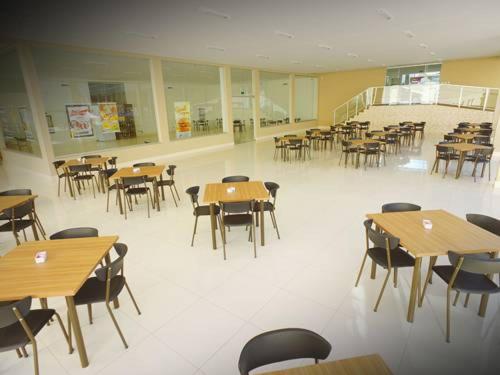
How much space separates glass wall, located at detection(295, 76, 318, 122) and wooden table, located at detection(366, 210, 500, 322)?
49.9 feet

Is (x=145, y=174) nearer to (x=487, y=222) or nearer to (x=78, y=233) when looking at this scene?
(x=78, y=233)

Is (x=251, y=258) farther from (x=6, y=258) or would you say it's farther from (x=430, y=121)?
(x=430, y=121)

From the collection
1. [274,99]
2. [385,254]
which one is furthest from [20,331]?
[274,99]

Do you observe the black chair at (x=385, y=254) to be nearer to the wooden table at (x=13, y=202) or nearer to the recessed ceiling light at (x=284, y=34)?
the wooden table at (x=13, y=202)

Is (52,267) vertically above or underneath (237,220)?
above

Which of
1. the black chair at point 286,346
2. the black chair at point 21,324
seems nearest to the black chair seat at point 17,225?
the black chair at point 21,324

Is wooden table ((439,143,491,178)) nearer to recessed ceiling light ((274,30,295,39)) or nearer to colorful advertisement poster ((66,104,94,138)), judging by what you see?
recessed ceiling light ((274,30,295,39))

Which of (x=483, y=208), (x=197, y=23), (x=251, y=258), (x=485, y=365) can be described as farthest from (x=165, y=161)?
(x=485, y=365)

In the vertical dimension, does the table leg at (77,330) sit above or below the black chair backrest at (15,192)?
below

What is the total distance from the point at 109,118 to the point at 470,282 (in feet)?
32.8

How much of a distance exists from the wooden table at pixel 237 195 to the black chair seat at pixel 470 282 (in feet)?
6.48

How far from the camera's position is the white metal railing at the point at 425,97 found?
1213 centimetres

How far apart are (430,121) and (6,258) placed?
16.4 m

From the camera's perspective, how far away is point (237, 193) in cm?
382
